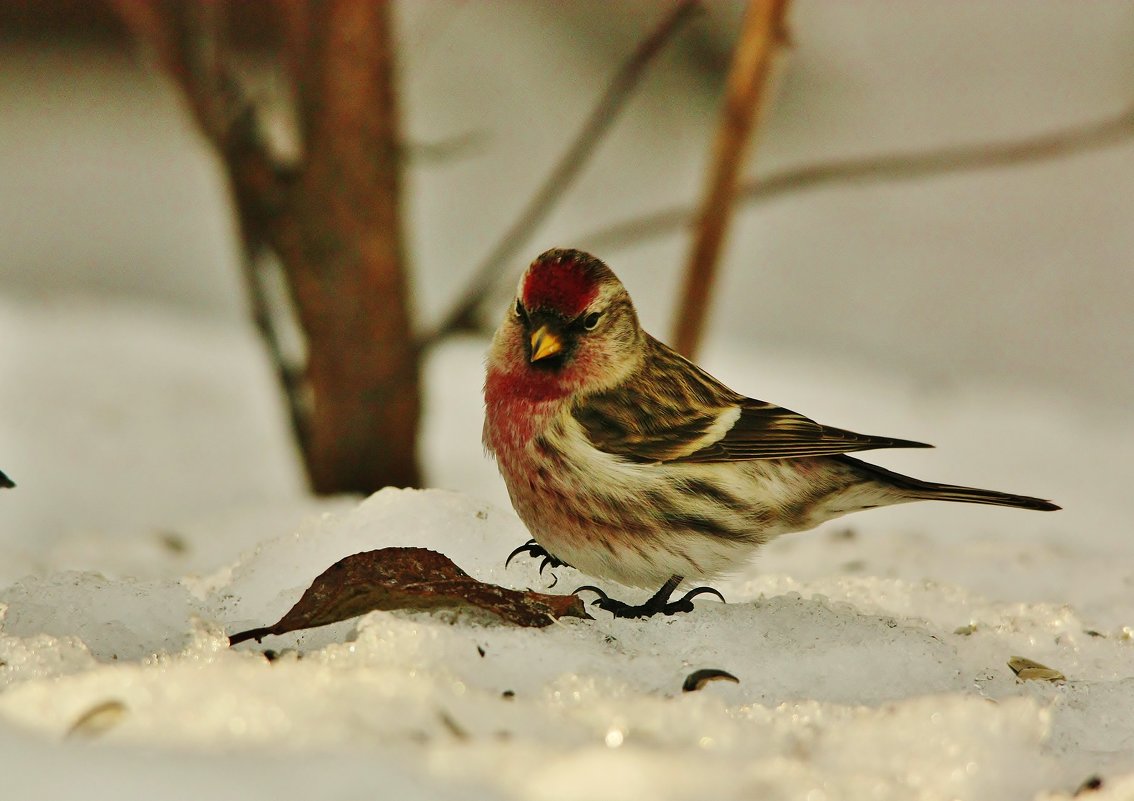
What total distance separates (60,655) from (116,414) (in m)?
2.81

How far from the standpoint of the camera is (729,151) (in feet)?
10.6

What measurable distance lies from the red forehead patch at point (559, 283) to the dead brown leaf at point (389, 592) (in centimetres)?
60

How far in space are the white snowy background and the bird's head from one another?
0.27 metres

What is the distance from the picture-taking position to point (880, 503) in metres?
2.33

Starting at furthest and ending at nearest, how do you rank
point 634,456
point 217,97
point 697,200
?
1. point 697,200
2. point 217,97
3. point 634,456

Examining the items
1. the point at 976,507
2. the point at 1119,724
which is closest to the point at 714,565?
the point at 1119,724

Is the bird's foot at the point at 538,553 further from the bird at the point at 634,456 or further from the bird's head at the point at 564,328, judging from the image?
the bird's head at the point at 564,328

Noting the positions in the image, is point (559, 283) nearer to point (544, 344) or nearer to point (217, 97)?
point (544, 344)

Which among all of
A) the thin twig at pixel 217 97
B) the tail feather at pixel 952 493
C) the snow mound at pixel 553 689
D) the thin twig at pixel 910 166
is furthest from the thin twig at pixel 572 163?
the snow mound at pixel 553 689

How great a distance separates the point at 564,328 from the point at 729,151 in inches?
45.8

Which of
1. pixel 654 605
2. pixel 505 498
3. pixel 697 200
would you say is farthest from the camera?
pixel 697 200

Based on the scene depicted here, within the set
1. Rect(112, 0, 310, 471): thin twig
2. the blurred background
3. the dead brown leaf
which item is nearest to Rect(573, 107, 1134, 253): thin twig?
Rect(112, 0, 310, 471): thin twig

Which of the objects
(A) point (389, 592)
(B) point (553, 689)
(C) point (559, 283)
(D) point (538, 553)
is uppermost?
(C) point (559, 283)

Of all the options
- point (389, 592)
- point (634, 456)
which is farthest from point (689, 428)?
point (389, 592)
